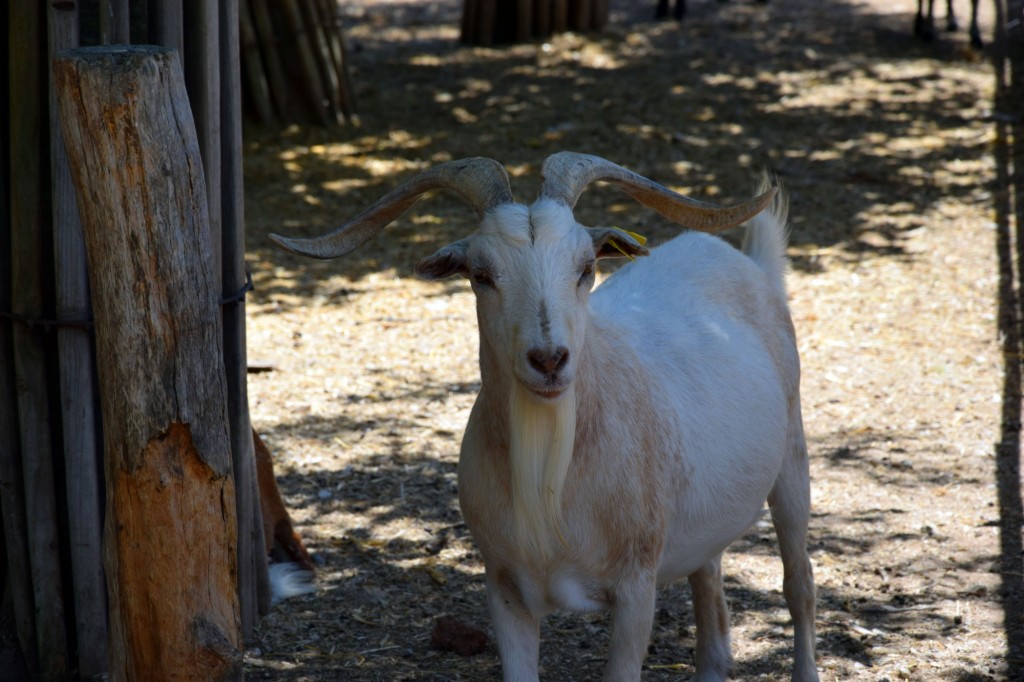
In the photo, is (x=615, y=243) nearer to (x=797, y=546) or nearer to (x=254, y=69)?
(x=797, y=546)

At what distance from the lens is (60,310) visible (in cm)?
414

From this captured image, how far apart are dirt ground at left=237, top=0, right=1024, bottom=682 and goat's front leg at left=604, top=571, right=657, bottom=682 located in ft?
3.41

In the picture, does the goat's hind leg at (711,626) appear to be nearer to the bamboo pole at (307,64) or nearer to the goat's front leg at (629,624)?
the goat's front leg at (629,624)

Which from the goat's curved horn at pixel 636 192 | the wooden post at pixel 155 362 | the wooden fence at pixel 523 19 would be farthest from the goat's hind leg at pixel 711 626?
the wooden fence at pixel 523 19

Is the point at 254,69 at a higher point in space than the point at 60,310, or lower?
higher

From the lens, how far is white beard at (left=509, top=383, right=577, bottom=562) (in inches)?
140

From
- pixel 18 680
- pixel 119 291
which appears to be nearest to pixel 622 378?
pixel 119 291

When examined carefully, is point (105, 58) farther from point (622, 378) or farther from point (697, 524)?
point (697, 524)

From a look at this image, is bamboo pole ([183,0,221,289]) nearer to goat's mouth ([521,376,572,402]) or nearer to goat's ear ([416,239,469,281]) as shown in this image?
goat's ear ([416,239,469,281])

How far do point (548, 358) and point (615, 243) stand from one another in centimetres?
65

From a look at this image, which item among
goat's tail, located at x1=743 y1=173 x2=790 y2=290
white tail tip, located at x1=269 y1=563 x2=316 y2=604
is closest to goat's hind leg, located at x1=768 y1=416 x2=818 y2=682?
goat's tail, located at x1=743 y1=173 x2=790 y2=290

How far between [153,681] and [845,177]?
29.5 feet

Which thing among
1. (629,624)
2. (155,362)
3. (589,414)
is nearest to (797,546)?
(629,624)

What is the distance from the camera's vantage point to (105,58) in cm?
301
